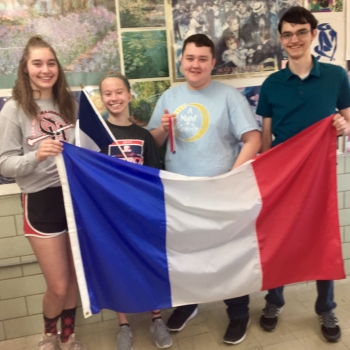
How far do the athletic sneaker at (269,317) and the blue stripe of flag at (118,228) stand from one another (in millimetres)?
817

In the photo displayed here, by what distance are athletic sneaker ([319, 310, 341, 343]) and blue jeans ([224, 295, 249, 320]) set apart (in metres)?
0.43

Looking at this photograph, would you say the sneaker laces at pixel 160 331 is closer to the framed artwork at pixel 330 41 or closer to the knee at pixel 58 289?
the knee at pixel 58 289

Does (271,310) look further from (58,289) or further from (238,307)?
(58,289)

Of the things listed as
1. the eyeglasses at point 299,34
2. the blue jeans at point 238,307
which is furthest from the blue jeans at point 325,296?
the eyeglasses at point 299,34

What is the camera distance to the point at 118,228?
1.78 metres

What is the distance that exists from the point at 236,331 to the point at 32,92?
5.43 ft

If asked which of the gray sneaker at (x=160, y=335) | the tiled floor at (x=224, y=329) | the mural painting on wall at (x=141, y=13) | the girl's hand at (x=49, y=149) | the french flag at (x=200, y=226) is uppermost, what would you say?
the mural painting on wall at (x=141, y=13)

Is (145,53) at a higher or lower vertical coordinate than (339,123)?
higher

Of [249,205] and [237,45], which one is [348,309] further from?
[237,45]

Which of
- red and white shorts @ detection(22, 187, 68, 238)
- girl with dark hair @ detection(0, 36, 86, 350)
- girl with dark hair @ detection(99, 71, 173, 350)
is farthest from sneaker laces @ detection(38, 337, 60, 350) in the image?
girl with dark hair @ detection(99, 71, 173, 350)

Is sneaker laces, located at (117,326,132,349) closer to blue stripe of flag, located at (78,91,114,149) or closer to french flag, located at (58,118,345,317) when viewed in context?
french flag, located at (58,118,345,317)

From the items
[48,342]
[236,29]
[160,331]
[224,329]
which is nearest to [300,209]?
[224,329]

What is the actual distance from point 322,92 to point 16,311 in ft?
7.01

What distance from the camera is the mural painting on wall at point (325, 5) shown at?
2469 millimetres
